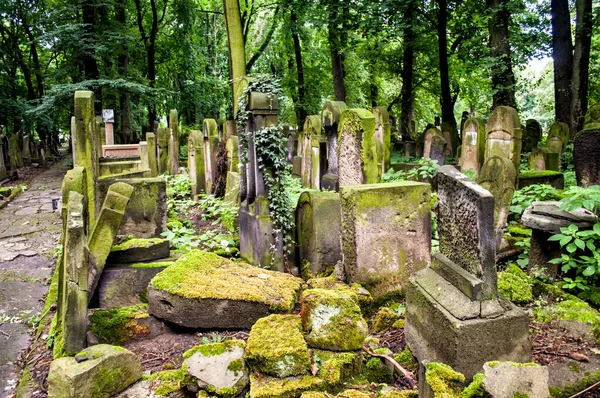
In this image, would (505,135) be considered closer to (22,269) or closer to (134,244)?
(134,244)

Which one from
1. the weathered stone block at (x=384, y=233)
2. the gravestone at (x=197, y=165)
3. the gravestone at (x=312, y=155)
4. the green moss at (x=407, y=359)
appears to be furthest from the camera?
the gravestone at (x=197, y=165)

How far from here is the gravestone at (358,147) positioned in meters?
5.85

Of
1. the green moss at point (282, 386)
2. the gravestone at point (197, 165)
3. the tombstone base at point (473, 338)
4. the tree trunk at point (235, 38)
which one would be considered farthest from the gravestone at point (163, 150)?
the tombstone base at point (473, 338)

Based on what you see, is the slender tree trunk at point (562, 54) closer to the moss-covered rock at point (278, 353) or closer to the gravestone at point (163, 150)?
the gravestone at point (163, 150)

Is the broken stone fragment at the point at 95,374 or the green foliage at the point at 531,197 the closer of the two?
the broken stone fragment at the point at 95,374

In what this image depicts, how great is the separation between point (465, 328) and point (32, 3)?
2748cm

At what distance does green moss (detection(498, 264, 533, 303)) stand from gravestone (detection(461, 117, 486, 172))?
672 centimetres

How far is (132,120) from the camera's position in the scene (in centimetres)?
1944

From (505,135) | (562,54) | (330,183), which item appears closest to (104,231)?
(330,183)

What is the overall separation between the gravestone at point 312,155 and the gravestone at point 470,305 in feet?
18.8

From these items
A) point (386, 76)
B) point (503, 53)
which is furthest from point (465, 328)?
point (386, 76)

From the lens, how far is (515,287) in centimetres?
401

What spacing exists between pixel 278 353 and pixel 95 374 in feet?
4.12

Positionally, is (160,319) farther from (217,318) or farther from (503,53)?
(503,53)
